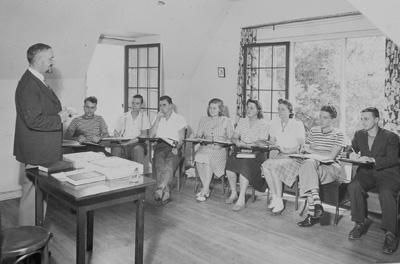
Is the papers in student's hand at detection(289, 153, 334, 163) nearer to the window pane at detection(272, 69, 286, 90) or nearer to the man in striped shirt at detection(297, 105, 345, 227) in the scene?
the man in striped shirt at detection(297, 105, 345, 227)

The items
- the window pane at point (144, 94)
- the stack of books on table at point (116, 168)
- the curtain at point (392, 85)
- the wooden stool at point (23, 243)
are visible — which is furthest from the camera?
the window pane at point (144, 94)

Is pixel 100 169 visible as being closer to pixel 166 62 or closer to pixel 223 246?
pixel 223 246

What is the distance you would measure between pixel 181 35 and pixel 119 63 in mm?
1850

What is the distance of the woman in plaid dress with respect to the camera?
15.3ft

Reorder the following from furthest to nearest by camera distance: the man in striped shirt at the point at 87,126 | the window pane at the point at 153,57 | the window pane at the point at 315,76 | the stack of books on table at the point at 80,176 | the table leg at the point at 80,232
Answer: the window pane at the point at 153,57 → the window pane at the point at 315,76 → the man in striped shirt at the point at 87,126 → the stack of books on table at the point at 80,176 → the table leg at the point at 80,232

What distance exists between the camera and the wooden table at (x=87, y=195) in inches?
99.6

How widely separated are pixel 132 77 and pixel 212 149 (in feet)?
6.86

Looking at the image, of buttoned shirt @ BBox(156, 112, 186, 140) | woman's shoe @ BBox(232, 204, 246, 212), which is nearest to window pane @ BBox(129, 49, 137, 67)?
buttoned shirt @ BBox(156, 112, 186, 140)

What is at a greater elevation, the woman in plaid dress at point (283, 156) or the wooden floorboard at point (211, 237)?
the woman in plaid dress at point (283, 156)

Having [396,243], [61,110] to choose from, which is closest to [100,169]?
[61,110]

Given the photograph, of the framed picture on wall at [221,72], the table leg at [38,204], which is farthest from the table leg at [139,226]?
the framed picture on wall at [221,72]

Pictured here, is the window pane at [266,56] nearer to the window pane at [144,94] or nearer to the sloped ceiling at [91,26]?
the sloped ceiling at [91,26]

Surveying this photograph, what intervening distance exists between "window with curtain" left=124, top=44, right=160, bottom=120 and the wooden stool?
3966 millimetres

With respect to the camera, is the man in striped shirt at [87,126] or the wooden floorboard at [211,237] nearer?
the wooden floorboard at [211,237]
